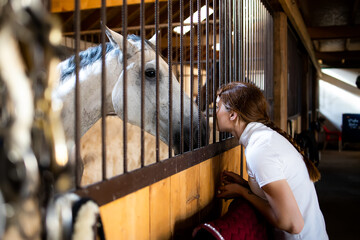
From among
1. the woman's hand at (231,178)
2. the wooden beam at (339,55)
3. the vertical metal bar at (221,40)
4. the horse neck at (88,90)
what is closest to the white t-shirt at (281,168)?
the woman's hand at (231,178)

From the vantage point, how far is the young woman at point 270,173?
99 centimetres

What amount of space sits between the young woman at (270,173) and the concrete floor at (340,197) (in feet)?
5.96

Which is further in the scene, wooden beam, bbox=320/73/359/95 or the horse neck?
wooden beam, bbox=320/73/359/95

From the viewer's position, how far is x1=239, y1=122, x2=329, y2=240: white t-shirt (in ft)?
3.33

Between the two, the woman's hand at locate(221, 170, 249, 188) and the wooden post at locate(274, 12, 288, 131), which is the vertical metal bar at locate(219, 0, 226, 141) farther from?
the wooden post at locate(274, 12, 288, 131)

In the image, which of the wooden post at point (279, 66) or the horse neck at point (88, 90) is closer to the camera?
the horse neck at point (88, 90)

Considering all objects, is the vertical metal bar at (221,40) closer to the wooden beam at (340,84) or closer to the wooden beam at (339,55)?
the wooden beam at (339,55)

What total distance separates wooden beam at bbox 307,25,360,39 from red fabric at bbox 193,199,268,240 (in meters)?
5.02

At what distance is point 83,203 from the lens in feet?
1.35

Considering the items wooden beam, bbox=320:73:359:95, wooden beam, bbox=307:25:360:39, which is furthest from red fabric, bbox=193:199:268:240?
wooden beam, bbox=320:73:359:95

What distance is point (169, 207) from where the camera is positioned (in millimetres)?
963

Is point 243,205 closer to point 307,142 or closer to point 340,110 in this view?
point 307,142

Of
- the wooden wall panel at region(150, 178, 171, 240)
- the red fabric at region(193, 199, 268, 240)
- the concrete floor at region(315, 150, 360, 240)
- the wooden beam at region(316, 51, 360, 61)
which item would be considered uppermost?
the wooden beam at region(316, 51, 360, 61)

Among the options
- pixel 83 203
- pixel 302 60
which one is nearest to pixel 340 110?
pixel 302 60
